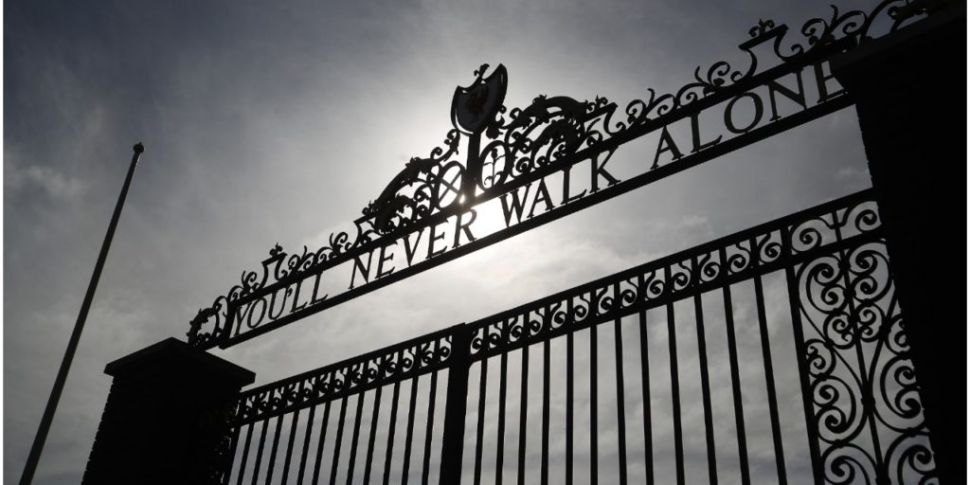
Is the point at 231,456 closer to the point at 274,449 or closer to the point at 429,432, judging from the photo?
the point at 274,449

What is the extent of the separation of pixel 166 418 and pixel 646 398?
4367 millimetres

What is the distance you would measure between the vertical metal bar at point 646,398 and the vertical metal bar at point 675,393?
0.14 m

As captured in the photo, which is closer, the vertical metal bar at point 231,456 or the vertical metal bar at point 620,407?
the vertical metal bar at point 620,407

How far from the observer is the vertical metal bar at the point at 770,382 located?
150 inches

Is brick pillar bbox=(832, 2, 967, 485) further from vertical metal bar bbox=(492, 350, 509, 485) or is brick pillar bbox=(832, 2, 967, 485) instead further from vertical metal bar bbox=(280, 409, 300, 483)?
vertical metal bar bbox=(280, 409, 300, 483)

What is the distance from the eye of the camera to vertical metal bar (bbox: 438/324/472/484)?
4973mm

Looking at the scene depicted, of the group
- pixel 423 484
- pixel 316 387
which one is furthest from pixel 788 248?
pixel 316 387

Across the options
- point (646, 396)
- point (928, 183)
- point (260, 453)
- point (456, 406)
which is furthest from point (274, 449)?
point (928, 183)

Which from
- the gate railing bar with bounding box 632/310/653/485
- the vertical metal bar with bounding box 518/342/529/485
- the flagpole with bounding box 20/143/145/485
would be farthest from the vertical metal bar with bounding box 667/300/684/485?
the flagpole with bounding box 20/143/145/485

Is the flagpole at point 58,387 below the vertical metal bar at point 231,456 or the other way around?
the other way around

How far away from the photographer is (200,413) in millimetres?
6801

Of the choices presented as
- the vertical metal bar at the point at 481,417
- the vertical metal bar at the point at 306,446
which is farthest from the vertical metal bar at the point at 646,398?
the vertical metal bar at the point at 306,446

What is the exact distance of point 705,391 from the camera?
167 inches

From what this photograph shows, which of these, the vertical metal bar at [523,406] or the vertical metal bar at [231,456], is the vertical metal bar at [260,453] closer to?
the vertical metal bar at [231,456]
